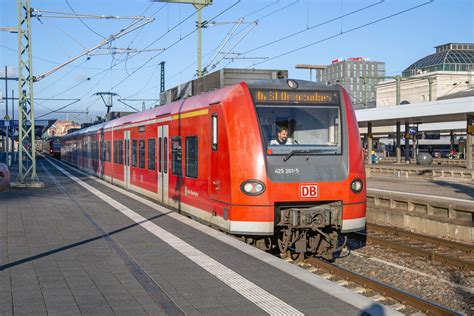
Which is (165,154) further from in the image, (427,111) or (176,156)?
(427,111)

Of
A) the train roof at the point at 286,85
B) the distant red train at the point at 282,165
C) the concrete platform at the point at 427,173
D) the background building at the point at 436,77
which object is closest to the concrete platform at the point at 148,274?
the distant red train at the point at 282,165

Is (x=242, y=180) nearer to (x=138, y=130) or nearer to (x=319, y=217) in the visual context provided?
(x=319, y=217)

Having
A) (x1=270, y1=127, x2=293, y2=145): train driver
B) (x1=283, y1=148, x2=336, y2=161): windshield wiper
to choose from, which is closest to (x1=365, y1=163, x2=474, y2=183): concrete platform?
(x1=283, y1=148, x2=336, y2=161): windshield wiper

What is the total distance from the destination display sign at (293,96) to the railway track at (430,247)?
11.7 ft

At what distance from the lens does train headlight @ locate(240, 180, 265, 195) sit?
9.48 metres

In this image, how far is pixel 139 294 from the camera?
6574mm

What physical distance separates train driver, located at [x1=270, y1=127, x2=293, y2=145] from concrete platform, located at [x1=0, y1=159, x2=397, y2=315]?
1.79 metres

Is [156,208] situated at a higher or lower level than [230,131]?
lower

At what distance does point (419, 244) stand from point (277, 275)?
6.63m

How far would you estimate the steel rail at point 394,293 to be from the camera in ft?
22.7

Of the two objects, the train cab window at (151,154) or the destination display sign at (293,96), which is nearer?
the destination display sign at (293,96)

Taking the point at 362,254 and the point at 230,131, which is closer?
the point at 230,131

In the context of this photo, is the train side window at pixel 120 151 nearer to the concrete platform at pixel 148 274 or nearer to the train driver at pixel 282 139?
the concrete platform at pixel 148 274

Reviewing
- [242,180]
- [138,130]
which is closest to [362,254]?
[242,180]
